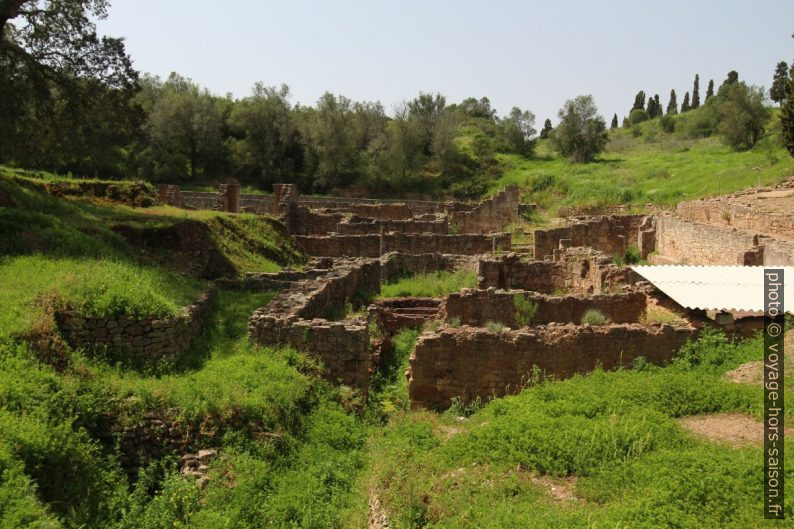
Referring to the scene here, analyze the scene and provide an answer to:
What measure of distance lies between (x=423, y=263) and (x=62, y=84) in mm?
10746

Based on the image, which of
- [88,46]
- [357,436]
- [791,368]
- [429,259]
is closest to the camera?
[357,436]

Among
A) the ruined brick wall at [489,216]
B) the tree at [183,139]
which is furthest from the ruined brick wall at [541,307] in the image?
the tree at [183,139]

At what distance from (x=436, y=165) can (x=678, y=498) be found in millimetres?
52636

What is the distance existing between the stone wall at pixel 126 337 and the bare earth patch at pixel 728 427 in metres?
6.60

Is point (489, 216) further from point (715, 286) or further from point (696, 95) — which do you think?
point (696, 95)

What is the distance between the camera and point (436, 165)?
5778cm

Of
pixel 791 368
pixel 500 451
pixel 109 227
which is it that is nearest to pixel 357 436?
pixel 500 451

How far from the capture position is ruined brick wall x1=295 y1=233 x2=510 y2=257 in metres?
24.2

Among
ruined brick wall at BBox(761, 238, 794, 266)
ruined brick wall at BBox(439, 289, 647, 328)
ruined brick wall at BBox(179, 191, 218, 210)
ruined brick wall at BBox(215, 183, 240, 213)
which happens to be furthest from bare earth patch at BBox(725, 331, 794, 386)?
ruined brick wall at BBox(179, 191, 218, 210)

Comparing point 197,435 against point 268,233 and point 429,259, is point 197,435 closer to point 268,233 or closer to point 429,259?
point 429,259

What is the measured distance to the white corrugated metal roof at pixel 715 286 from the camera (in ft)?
37.1

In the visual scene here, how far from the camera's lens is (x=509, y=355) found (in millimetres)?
10258

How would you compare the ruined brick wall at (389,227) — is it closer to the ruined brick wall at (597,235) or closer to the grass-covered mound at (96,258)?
the ruined brick wall at (597,235)

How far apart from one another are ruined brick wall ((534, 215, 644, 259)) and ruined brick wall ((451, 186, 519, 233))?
7423 mm
